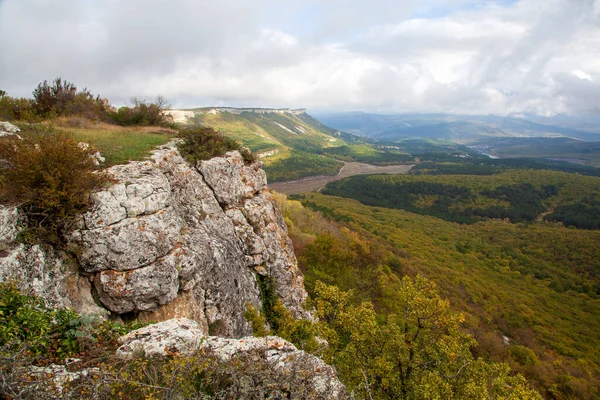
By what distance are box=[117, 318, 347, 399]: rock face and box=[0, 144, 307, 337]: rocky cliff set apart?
3.39 meters

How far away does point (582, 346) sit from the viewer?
55844 mm

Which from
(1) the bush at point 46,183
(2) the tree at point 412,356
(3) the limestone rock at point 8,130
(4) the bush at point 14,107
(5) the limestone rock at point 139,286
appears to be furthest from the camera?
(4) the bush at point 14,107

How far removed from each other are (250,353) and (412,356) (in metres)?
7.39

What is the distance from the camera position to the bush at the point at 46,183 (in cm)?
895

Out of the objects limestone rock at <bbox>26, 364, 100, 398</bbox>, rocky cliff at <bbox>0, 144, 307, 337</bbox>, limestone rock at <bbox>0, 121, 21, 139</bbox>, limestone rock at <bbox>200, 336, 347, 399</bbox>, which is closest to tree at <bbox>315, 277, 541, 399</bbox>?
limestone rock at <bbox>200, 336, 347, 399</bbox>

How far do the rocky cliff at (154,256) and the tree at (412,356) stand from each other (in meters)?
5.58

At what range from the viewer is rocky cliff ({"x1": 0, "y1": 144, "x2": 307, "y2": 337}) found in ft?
29.5

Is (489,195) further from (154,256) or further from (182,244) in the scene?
(154,256)

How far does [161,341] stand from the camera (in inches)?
276

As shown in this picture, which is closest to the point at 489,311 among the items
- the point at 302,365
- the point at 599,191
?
the point at 302,365

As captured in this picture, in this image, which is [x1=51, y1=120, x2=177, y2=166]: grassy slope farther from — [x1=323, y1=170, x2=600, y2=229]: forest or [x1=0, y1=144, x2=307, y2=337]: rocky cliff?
[x1=323, y1=170, x2=600, y2=229]: forest

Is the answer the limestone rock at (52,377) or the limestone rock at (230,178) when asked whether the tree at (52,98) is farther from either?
the limestone rock at (52,377)

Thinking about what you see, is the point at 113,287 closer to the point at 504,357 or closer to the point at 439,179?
the point at 504,357

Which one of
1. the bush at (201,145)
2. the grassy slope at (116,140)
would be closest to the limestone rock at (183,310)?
the grassy slope at (116,140)
